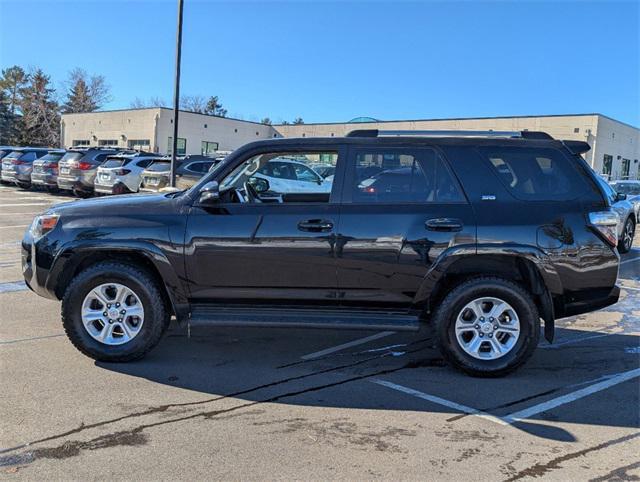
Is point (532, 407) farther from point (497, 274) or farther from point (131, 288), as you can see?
point (131, 288)

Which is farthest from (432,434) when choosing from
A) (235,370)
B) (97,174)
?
(97,174)

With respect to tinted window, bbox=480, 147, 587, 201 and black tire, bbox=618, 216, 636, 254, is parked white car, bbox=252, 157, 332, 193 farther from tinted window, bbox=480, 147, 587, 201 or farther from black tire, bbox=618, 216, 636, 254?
black tire, bbox=618, 216, 636, 254

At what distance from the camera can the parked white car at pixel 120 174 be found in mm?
18359

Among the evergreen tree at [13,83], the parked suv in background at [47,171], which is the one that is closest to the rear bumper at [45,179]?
the parked suv in background at [47,171]

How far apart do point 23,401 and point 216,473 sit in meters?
1.77

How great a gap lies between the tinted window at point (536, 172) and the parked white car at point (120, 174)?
48.9 feet

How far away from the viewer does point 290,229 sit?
183 inches

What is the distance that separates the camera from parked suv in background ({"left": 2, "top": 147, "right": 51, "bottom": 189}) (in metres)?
23.8

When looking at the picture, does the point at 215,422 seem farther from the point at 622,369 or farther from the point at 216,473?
the point at 622,369

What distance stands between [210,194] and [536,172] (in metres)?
2.78

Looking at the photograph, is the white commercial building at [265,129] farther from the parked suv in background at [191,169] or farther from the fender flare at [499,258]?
the fender flare at [499,258]

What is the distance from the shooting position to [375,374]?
15.7 ft

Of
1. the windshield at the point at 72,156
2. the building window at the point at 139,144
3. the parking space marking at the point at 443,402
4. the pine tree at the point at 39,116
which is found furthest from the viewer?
the pine tree at the point at 39,116

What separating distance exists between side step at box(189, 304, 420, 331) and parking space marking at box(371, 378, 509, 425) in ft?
1.47
